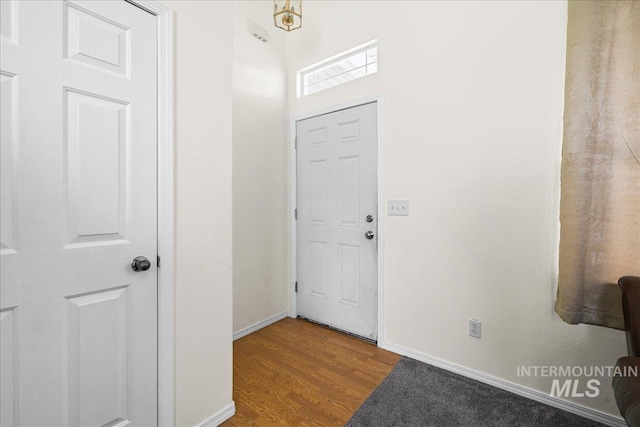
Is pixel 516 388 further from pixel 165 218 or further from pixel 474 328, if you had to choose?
pixel 165 218

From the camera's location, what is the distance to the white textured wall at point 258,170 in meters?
2.56

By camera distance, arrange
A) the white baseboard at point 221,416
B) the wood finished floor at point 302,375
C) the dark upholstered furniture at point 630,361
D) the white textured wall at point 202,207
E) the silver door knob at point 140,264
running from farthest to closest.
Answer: the wood finished floor at point 302,375, the white baseboard at point 221,416, the white textured wall at point 202,207, the silver door knob at point 140,264, the dark upholstered furniture at point 630,361

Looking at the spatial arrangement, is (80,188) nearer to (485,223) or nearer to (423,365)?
(485,223)

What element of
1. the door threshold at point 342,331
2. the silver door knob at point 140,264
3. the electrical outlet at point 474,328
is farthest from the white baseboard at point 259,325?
the electrical outlet at point 474,328

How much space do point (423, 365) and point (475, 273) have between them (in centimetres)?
79

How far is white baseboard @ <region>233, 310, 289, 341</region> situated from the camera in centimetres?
257

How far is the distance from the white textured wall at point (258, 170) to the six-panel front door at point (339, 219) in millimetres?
221

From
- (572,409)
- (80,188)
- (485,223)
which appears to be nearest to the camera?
(80,188)

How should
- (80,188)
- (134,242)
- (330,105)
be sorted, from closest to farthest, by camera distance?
(80,188), (134,242), (330,105)

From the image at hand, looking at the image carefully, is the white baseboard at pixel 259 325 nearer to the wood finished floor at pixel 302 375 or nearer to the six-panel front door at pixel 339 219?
the wood finished floor at pixel 302 375

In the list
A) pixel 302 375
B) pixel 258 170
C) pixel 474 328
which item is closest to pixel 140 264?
pixel 302 375

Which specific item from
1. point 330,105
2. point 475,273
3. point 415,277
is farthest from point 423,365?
point 330,105

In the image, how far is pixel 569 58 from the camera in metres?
1.52

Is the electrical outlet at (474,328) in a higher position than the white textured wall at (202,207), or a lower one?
lower
